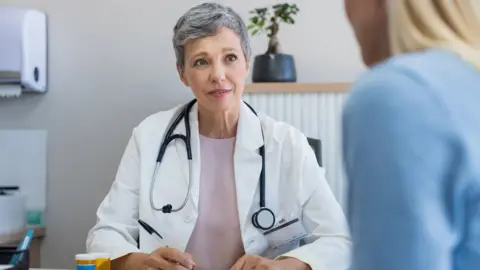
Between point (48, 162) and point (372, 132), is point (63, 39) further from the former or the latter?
point (372, 132)

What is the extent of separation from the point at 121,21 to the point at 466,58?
2.05m

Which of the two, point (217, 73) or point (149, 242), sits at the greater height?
point (217, 73)

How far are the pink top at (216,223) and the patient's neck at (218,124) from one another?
88 millimetres

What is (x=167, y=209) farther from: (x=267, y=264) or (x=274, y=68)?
(x=274, y=68)

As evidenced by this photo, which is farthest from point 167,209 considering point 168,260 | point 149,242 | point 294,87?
point 294,87

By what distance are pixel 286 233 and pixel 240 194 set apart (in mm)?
162

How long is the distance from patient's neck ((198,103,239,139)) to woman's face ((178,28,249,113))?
0.09 ft

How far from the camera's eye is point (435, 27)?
53 cm

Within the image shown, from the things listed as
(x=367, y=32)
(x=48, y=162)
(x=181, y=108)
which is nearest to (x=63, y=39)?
(x=48, y=162)

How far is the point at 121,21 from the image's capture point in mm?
2432

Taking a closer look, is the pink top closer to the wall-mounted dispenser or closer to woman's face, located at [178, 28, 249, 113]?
woman's face, located at [178, 28, 249, 113]

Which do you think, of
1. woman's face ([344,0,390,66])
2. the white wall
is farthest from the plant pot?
woman's face ([344,0,390,66])

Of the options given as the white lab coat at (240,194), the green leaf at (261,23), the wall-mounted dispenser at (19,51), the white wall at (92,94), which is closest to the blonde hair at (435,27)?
the white lab coat at (240,194)

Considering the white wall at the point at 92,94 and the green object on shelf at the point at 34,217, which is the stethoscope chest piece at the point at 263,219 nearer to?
the white wall at the point at 92,94
